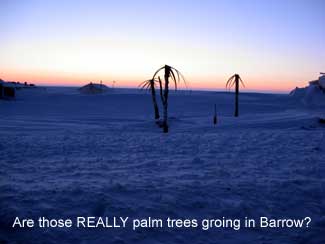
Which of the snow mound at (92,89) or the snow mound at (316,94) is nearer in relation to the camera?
the snow mound at (316,94)

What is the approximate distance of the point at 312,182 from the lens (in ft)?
25.7

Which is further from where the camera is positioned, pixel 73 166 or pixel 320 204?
pixel 73 166

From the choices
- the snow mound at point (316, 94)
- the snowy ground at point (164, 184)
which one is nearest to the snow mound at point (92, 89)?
the snow mound at point (316, 94)

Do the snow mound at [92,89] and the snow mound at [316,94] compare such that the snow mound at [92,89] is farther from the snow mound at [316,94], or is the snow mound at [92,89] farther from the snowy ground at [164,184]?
the snowy ground at [164,184]

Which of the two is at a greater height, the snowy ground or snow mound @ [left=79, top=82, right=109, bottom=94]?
snow mound @ [left=79, top=82, right=109, bottom=94]

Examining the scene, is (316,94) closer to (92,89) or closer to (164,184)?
(92,89)

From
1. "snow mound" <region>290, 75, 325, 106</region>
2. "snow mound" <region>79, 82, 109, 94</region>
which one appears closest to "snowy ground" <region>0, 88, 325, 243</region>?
"snow mound" <region>290, 75, 325, 106</region>

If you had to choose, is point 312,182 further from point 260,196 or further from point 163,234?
point 163,234

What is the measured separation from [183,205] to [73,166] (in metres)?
3.96

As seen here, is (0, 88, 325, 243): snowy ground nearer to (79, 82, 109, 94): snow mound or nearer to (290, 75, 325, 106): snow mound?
(290, 75, 325, 106): snow mound

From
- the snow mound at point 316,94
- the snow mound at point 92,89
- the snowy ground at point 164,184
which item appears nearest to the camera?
the snowy ground at point 164,184

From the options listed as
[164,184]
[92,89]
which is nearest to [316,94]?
[92,89]

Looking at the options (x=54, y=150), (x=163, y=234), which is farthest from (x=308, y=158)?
(x=54, y=150)

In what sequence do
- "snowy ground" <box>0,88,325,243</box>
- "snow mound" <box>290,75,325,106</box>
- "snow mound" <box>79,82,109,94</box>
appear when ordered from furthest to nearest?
1. "snow mound" <box>79,82,109,94</box>
2. "snow mound" <box>290,75,325,106</box>
3. "snowy ground" <box>0,88,325,243</box>
